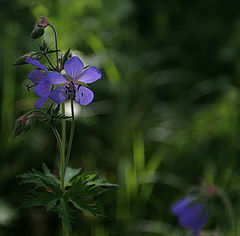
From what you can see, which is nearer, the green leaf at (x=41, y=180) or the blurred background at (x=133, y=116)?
the green leaf at (x=41, y=180)

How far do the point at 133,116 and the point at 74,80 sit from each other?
64.5 inches

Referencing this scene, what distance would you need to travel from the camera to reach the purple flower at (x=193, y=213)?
1.76 meters

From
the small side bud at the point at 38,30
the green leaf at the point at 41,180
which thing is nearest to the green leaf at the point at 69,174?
the green leaf at the point at 41,180

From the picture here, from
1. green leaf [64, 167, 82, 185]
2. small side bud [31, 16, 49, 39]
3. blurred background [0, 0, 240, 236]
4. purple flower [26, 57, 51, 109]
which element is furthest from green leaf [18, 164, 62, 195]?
blurred background [0, 0, 240, 236]

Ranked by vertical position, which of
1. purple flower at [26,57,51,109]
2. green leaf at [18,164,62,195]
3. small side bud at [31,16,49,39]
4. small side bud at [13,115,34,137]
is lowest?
green leaf at [18,164,62,195]

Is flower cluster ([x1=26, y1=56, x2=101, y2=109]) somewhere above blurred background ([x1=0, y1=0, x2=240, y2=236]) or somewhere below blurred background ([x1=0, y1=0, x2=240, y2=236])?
below

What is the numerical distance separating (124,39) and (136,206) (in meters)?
1.37

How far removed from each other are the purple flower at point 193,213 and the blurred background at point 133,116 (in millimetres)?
98

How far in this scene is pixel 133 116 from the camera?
267 centimetres

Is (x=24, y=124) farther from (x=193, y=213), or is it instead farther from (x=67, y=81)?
(x=193, y=213)

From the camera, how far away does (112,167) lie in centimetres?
244

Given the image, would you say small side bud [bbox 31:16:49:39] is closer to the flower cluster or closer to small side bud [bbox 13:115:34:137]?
the flower cluster

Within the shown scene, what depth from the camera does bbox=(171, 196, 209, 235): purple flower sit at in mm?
1757

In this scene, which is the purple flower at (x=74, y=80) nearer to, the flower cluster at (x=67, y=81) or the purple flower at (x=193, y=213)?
the flower cluster at (x=67, y=81)
